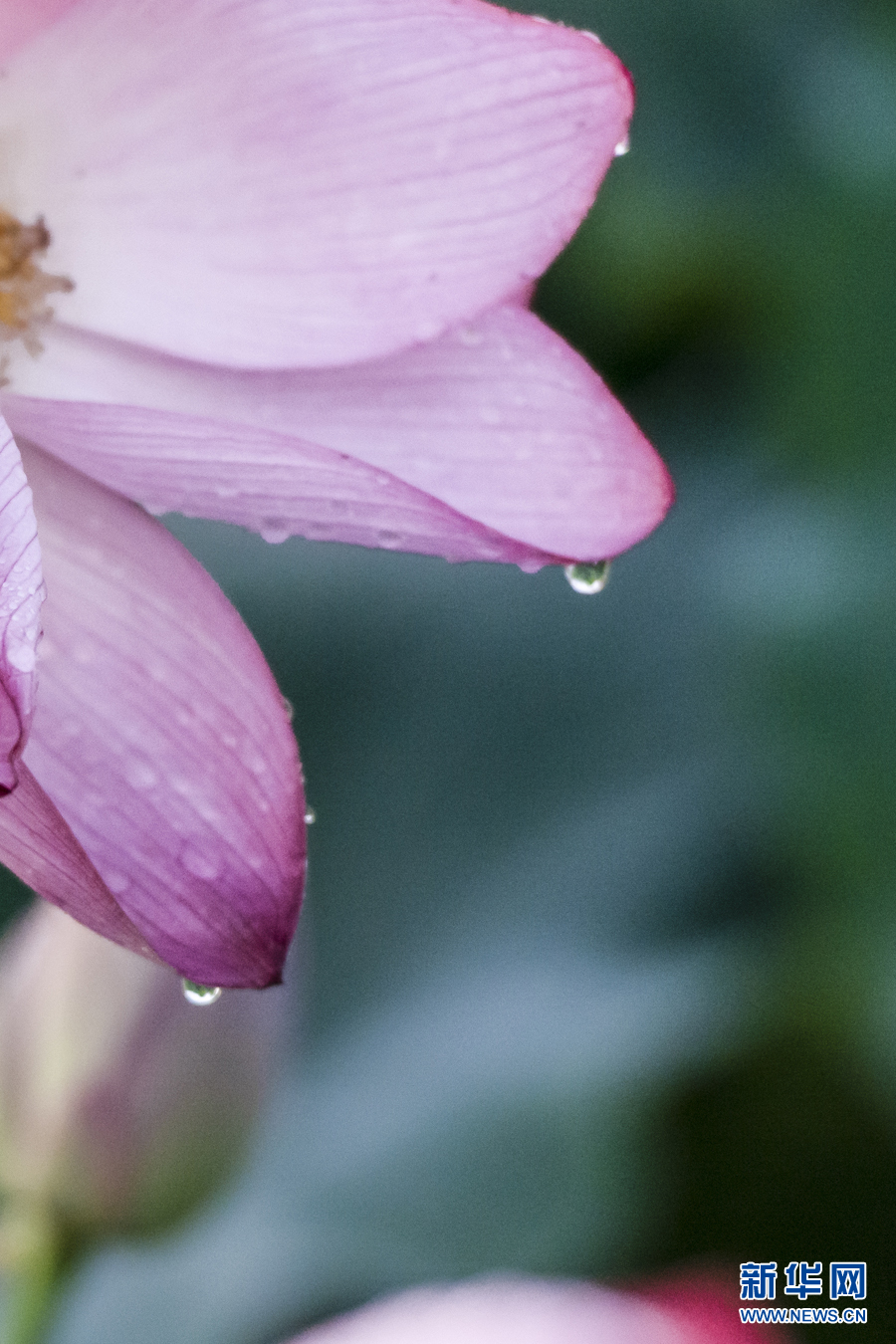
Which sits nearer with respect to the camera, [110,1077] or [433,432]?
[433,432]

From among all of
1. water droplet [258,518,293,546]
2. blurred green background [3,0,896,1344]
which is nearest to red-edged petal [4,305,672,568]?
water droplet [258,518,293,546]

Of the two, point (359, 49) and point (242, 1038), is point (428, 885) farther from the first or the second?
point (359, 49)

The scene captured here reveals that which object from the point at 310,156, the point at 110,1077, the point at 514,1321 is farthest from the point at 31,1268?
the point at 310,156

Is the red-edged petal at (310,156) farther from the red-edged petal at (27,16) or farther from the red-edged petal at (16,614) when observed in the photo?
the red-edged petal at (16,614)

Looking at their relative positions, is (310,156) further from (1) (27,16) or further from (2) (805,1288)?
(2) (805,1288)

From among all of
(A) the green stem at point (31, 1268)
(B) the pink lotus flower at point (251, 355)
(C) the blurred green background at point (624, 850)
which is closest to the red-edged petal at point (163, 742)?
(B) the pink lotus flower at point (251, 355)

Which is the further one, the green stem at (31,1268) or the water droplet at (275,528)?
the green stem at (31,1268)
